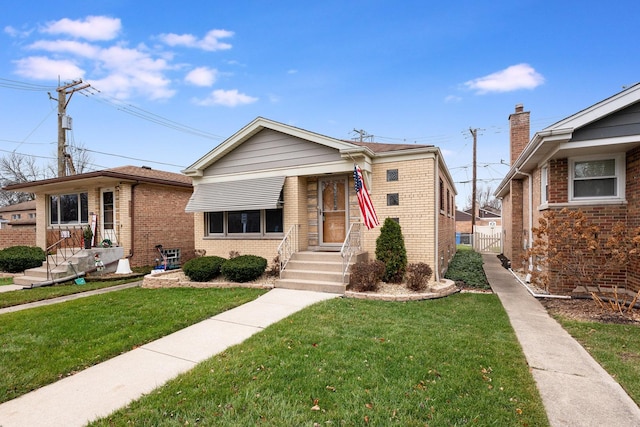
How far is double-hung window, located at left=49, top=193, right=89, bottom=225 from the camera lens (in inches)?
527

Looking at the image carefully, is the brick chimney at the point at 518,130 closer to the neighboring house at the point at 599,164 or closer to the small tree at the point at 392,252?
the neighboring house at the point at 599,164

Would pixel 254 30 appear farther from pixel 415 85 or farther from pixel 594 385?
pixel 594 385

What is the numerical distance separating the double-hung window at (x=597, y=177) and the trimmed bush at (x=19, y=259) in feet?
57.3

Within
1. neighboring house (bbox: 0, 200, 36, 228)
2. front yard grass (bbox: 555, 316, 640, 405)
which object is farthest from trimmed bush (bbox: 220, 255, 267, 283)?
neighboring house (bbox: 0, 200, 36, 228)

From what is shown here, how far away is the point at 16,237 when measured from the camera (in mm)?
15359

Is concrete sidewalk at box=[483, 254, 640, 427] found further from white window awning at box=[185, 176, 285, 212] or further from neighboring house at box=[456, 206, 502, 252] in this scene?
neighboring house at box=[456, 206, 502, 252]

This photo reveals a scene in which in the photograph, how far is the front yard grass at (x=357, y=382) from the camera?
2695 millimetres

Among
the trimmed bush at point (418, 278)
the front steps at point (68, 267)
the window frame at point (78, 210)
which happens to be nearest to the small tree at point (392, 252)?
the trimmed bush at point (418, 278)

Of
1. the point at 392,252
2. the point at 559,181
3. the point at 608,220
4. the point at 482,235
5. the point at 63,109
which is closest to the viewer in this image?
the point at 608,220

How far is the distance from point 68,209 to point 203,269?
9.54 m

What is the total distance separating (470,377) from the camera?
3.35 meters

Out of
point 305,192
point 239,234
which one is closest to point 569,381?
point 305,192

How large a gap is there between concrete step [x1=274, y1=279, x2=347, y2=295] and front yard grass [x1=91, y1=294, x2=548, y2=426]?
2361 millimetres

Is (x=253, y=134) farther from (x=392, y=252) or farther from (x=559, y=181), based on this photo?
(x=559, y=181)
